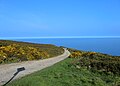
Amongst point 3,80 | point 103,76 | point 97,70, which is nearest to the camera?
point 3,80

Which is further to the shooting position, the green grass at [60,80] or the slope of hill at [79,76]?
the slope of hill at [79,76]

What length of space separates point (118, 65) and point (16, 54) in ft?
63.8

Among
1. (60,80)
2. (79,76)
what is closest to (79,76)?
(79,76)

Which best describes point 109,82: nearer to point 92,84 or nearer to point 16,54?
point 92,84

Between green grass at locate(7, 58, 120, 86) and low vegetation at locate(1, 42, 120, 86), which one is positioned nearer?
green grass at locate(7, 58, 120, 86)

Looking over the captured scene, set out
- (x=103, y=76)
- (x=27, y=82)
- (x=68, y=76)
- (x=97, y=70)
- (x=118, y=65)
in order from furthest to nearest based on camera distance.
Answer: (x=118, y=65)
(x=97, y=70)
(x=103, y=76)
(x=68, y=76)
(x=27, y=82)

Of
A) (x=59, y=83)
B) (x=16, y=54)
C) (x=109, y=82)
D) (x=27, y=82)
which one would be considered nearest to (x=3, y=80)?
(x=27, y=82)

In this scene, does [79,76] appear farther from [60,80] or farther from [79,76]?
[60,80]

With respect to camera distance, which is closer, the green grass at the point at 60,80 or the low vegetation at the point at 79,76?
the green grass at the point at 60,80

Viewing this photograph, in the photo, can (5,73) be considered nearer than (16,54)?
Yes

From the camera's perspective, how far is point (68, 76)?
3108 cm

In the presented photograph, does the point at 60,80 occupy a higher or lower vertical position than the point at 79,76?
higher

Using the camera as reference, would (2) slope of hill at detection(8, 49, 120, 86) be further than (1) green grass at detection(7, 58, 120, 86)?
Yes

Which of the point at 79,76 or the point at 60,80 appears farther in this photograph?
the point at 79,76
